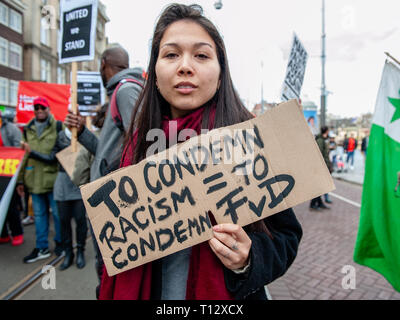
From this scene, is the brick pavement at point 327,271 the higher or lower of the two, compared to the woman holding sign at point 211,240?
lower

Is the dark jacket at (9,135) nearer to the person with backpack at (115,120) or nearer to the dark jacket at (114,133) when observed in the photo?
the person with backpack at (115,120)

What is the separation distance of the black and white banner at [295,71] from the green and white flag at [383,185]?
2.41ft

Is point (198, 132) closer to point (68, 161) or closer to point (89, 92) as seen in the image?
point (68, 161)

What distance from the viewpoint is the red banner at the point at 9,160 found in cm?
321

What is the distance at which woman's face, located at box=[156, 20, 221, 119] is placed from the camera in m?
1.02

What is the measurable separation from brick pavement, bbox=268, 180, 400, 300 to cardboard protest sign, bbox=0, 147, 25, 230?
3119mm
